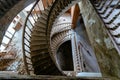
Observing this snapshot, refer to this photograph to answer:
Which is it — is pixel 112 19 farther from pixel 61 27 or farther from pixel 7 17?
pixel 61 27

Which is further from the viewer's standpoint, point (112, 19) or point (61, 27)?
point (61, 27)

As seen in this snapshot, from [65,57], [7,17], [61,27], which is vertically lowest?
[65,57]

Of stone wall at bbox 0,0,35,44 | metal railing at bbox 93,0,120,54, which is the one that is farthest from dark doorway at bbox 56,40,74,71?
metal railing at bbox 93,0,120,54

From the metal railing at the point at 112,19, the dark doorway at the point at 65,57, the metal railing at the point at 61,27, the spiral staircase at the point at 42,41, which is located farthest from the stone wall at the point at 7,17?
the dark doorway at the point at 65,57

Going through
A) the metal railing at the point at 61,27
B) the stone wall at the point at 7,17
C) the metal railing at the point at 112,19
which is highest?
the metal railing at the point at 61,27

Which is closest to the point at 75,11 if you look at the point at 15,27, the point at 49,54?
the point at 15,27

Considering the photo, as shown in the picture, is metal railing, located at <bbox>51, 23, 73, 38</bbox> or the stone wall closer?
the stone wall

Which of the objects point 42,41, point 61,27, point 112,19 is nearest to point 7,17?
point 42,41

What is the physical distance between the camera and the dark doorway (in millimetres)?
14203

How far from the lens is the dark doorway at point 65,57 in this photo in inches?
559

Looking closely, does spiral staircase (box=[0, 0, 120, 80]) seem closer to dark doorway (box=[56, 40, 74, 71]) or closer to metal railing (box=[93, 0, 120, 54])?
metal railing (box=[93, 0, 120, 54])

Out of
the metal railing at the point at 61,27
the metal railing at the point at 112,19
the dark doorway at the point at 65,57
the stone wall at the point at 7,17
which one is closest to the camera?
the metal railing at the point at 112,19

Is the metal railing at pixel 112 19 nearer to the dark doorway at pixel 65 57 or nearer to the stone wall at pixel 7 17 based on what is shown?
the stone wall at pixel 7 17

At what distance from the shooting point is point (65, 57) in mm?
14711
